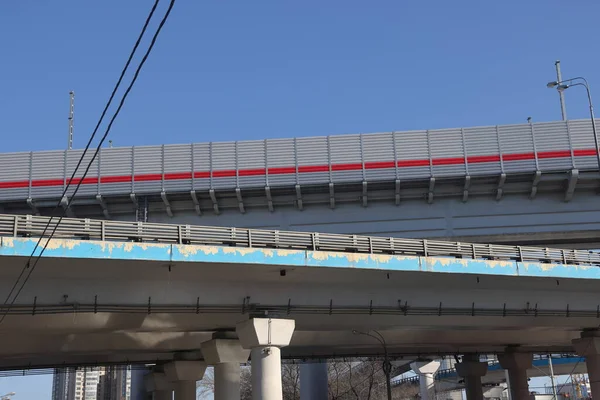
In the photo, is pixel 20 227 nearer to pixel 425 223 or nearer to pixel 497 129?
pixel 425 223

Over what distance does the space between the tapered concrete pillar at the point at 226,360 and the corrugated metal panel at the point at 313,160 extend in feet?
52.9

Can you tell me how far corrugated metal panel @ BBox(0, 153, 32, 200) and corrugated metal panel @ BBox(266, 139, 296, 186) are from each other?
16626 mm

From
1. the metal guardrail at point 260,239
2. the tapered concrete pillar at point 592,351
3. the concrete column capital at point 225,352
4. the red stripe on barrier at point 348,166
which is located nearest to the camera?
the metal guardrail at point 260,239

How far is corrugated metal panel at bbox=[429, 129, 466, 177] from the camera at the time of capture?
1818 inches

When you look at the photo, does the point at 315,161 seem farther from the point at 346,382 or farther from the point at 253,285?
the point at 346,382

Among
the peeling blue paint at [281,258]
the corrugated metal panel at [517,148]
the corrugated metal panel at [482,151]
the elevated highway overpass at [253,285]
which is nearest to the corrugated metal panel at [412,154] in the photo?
the corrugated metal panel at [482,151]

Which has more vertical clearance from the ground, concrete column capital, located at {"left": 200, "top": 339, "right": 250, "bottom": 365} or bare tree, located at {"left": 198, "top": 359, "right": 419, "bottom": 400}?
bare tree, located at {"left": 198, "top": 359, "right": 419, "bottom": 400}

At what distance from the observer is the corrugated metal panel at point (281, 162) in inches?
1833

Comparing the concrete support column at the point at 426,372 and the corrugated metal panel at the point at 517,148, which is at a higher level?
the corrugated metal panel at the point at 517,148

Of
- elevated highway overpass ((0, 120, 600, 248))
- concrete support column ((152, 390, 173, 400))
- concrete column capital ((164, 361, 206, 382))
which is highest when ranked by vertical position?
elevated highway overpass ((0, 120, 600, 248))

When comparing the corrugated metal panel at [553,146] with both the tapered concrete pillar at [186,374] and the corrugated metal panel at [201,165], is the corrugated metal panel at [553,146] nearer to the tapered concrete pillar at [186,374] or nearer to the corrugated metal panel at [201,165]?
the corrugated metal panel at [201,165]

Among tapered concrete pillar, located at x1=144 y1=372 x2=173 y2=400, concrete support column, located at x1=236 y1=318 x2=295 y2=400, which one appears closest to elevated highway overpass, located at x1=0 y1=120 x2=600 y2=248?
tapered concrete pillar, located at x1=144 y1=372 x2=173 y2=400

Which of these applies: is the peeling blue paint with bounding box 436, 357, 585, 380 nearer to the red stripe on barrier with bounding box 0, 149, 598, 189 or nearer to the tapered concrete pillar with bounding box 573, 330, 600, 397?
the red stripe on barrier with bounding box 0, 149, 598, 189

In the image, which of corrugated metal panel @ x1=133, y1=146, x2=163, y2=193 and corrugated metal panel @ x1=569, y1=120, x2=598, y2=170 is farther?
corrugated metal panel @ x1=133, y1=146, x2=163, y2=193
